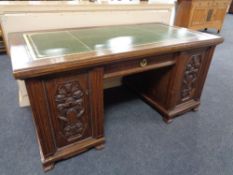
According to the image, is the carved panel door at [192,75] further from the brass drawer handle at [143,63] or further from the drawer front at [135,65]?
the brass drawer handle at [143,63]

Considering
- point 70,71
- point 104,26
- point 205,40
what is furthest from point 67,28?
point 205,40

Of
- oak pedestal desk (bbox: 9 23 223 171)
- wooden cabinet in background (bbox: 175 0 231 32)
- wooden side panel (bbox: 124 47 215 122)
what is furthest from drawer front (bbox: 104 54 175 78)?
wooden cabinet in background (bbox: 175 0 231 32)

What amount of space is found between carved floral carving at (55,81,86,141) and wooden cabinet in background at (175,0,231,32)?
12.3ft

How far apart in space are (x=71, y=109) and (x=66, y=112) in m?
0.03

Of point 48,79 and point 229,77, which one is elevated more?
point 48,79

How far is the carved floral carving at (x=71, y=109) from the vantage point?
0.96 metres

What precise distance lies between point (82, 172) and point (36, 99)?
1.87ft

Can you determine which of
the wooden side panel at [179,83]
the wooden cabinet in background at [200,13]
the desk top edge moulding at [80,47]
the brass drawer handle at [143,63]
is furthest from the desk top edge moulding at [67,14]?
the wooden cabinet in background at [200,13]

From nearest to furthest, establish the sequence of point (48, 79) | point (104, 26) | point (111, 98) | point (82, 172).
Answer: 1. point (48, 79)
2. point (82, 172)
3. point (104, 26)
4. point (111, 98)

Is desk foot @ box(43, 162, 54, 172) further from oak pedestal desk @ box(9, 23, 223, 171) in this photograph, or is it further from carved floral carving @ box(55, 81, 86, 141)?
carved floral carving @ box(55, 81, 86, 141)

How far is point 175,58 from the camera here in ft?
4.20

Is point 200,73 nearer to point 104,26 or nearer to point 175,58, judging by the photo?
point 175,58

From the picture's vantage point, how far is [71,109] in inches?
40.8

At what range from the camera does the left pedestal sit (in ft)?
2.94
